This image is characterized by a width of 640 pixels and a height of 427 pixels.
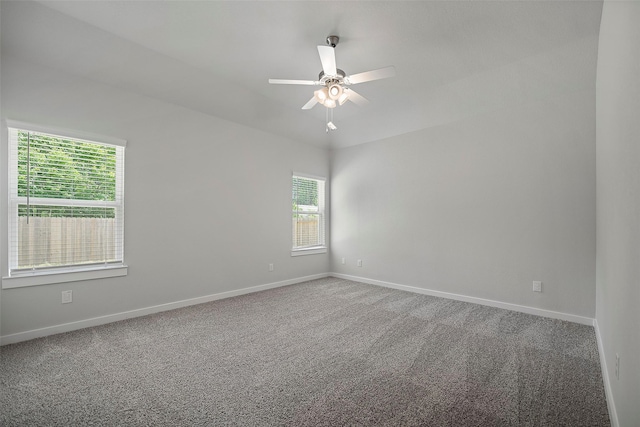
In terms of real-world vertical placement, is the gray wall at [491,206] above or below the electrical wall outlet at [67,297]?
above

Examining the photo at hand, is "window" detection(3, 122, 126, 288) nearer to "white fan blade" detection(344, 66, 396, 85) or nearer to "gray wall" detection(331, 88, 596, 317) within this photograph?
"white fan blade" detection(344, 66, 396, 85)

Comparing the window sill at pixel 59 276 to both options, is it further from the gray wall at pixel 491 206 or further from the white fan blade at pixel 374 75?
the gray wall at pixel 491 206

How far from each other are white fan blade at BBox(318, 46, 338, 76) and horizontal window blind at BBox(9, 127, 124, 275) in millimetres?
2526

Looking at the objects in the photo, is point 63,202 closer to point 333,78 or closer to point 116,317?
point 116,317

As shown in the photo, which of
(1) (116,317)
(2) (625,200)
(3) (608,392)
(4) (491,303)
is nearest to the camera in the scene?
(2) (625,200)

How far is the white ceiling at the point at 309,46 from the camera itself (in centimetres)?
248

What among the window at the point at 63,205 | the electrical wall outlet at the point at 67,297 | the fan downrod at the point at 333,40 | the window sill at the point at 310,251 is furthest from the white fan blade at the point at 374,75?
the electrical wall outlet at the point at 67,297

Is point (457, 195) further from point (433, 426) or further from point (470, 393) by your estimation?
point (433, 426)

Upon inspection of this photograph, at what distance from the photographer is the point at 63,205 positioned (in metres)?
3.04

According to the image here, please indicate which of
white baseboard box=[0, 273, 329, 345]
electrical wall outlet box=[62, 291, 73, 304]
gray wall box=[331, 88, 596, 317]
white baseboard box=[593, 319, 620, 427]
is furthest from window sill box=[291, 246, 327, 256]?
white baseboard box=[593, 319, 620, 427]

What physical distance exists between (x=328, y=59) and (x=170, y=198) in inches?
103

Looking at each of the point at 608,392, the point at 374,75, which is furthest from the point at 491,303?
the point at 374,75

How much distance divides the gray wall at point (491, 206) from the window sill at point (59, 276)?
3826 mm

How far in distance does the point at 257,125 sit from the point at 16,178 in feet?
9.48
